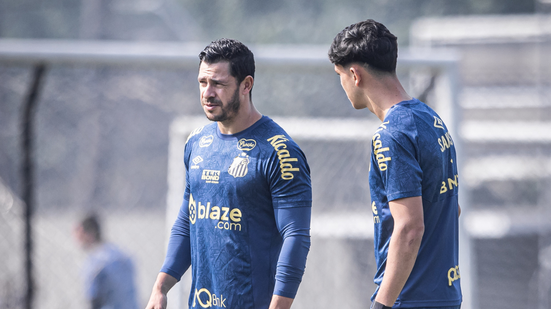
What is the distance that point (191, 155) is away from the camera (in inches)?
85.7

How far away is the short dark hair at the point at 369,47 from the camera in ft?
5.79

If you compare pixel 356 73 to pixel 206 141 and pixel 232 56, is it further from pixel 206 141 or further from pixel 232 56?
pixel 206 141

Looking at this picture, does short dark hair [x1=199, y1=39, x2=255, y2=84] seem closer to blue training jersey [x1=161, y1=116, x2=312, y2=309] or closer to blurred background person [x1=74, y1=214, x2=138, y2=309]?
blue training jersey [x1=161, y1=116, x2=312, y2=309]

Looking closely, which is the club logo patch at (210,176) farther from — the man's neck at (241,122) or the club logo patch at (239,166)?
the man's neck at (241,122)

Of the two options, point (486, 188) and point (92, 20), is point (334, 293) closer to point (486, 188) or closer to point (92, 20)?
point (486, 188)

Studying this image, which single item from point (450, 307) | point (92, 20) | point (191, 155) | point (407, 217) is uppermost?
point (92, 20)

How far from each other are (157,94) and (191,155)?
660cm

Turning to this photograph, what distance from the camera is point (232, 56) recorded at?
80.0 inches

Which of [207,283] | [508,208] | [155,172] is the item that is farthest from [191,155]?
[155,172]

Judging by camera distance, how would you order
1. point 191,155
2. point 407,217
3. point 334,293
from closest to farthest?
point 407,217, point 191,155, point 334,293

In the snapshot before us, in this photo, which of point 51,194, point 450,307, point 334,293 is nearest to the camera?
point 450,307

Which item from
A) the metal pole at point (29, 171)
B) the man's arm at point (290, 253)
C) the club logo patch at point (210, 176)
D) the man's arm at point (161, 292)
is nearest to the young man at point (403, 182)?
the man's arm at point (290, 253)

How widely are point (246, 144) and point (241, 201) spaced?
26 cm

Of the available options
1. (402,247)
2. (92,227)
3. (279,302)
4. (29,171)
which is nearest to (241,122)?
(279,302)
